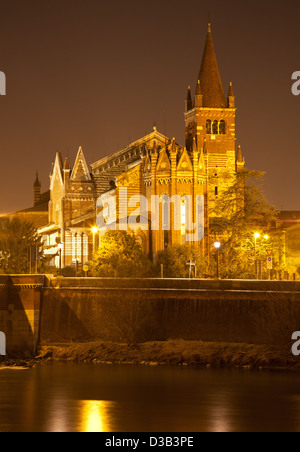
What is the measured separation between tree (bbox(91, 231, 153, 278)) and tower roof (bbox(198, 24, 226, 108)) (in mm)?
23906

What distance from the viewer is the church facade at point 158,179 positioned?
99.8 m

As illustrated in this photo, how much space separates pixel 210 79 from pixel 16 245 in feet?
120

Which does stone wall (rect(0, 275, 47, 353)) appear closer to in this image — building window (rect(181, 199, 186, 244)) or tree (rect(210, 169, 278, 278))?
tree (rect(210, 169, 278, 278))

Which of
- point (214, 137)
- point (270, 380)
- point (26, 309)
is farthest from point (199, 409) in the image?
point (214, 137)

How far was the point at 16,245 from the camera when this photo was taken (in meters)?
85.4

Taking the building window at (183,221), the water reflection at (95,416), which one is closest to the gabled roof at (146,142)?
the building window at (183,221)

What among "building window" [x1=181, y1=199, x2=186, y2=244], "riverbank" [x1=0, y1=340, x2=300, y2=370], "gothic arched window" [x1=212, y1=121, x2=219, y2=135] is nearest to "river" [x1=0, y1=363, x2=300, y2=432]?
"riverbank" [x1=0, y1=340, x2=300, y2=370]

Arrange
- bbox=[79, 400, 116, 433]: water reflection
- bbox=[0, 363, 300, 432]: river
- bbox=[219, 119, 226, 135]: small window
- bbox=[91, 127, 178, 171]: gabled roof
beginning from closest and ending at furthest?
bbox=[79, 400, 116, 433]: water reflection → bbox=[0, 363, 300, 432]: river → bbox=[91, 127, 178, 171]: gabled roof → bbox=[219, 119, 226, 135]: small window

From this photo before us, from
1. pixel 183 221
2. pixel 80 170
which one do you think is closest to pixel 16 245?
pixel 183 221

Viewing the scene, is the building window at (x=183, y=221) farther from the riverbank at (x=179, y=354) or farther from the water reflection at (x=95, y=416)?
the water reflection at (x=95, y=416)

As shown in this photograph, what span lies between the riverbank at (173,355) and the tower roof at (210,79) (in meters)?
53.2

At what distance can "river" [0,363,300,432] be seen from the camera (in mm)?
45375

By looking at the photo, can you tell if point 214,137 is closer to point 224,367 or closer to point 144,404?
point 224,367
